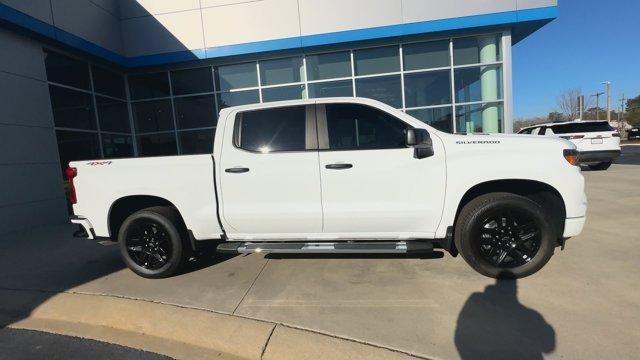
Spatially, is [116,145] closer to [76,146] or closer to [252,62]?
[76,146]

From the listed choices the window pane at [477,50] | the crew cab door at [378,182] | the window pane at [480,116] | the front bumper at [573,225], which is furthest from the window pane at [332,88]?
the front bumper at [573,225]

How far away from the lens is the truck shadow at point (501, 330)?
2695mm

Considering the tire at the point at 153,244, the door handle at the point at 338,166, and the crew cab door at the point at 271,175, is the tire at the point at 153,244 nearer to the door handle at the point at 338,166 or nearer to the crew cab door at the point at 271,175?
the crew cab door at the point at 271,175

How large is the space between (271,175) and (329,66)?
28.8 ft

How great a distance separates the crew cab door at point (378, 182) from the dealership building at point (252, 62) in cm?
804

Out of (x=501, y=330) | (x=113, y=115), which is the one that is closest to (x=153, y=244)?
(x=501, y=330)

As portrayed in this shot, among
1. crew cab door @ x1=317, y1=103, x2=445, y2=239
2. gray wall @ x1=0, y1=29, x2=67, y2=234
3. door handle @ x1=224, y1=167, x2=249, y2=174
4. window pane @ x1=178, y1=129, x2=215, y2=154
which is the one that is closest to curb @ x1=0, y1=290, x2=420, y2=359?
crew cab door @ x1=317, y1=103, x2=445, y2=239

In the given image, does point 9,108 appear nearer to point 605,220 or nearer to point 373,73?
point 373,73

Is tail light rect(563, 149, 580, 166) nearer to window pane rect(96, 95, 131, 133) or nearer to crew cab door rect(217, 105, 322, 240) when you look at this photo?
crew cab door rect(217, 105, 322, 240)

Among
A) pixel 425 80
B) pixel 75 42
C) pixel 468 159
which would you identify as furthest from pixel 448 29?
pixel 75 42

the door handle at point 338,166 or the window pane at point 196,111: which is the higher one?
the window pane at point 196,111

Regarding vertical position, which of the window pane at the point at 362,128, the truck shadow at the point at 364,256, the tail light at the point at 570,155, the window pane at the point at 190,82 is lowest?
the truck shadow at the point at 364,256

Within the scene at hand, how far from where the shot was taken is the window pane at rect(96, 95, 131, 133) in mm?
11672

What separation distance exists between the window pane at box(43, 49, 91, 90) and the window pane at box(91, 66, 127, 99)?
0.38 m
